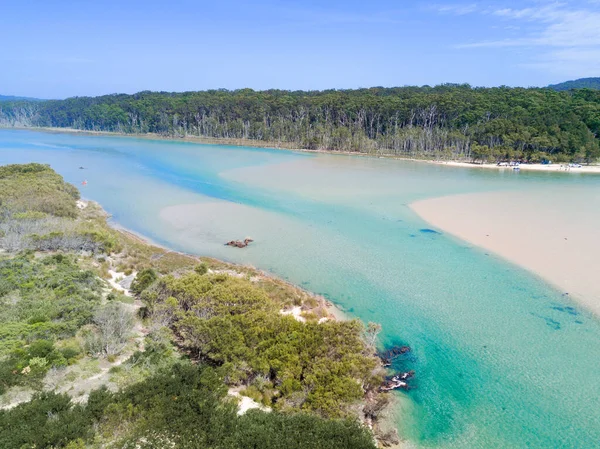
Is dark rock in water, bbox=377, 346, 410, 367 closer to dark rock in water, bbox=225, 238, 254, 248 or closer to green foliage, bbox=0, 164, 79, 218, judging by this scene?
dark rock in water, bbox=225, 238, 254, 248

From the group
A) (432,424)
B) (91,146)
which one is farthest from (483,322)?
(91,146)

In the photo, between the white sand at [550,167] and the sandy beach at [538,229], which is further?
the white sand at [550,167]

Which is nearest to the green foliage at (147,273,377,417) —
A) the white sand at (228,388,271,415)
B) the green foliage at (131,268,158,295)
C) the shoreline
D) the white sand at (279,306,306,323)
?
the white sand at (228,388,271,415)

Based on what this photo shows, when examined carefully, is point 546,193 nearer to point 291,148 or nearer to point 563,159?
point 563,159

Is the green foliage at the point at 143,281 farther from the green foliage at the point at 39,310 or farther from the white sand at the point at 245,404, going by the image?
the white sand at the point at 245,404

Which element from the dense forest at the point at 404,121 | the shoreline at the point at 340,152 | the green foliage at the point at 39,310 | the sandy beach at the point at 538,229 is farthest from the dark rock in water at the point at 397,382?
the dense forest at the point at 404,121

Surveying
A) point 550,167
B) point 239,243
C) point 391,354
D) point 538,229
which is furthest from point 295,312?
point 550,167
